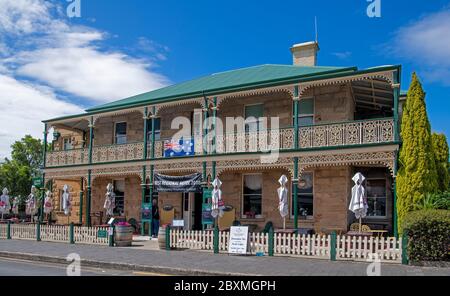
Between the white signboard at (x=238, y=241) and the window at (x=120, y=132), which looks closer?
the white signboard at (x=238, y=241)

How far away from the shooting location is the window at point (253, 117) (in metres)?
20.1

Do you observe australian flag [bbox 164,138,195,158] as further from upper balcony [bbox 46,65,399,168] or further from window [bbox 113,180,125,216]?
window [bbox 113,180,125,216]

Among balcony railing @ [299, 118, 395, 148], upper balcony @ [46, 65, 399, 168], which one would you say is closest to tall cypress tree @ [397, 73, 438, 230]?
upper balcony @ [46, 65, 399, 168]

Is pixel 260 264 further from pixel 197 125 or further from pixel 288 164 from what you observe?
pixel 197 125

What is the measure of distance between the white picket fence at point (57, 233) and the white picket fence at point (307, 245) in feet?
12.1

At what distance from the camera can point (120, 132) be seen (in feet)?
81.8

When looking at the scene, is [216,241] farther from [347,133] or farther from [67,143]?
[67,143]

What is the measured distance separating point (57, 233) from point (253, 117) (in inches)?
370

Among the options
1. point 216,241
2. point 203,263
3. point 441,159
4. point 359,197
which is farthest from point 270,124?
point 203,263

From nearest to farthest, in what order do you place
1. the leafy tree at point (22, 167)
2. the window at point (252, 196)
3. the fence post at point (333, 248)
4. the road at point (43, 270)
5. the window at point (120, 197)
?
the road at point (43, 270) → the fence post at point (333, 248) → the window at point (252, 196) → the window at point (120, 197) → the leafy tree at point (22, 167)

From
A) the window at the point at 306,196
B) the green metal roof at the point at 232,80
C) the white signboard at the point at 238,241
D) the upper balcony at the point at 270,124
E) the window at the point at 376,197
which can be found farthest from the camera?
the window at the point at 376,197

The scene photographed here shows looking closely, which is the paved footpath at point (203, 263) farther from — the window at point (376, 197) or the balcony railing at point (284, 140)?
the window at point (376, 197)

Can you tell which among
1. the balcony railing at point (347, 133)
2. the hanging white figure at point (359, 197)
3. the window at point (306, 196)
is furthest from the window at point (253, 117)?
the hanging white figure at point (359, 197)
